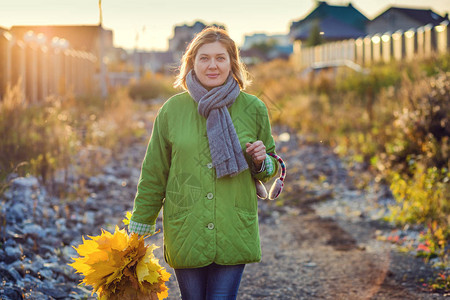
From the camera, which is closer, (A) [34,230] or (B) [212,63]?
(B) [212,63]

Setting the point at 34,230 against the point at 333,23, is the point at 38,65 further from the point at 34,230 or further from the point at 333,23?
the point at 333,23

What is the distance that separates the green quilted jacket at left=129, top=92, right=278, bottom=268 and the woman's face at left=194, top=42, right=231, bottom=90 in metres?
0.14

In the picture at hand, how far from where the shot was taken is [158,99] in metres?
22.5

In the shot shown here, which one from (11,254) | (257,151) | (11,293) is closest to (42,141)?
(11,254)

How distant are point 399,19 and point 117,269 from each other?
148 feet

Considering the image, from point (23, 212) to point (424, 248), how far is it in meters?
3.94

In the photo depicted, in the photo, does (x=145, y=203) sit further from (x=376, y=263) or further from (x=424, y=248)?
(x=424, y=248)

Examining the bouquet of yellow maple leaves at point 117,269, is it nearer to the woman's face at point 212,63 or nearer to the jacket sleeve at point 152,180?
the jacket sleeve at point 152,180

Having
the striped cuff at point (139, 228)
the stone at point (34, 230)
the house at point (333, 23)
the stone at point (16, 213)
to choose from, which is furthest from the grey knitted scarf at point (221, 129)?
the house at point (333, 23)

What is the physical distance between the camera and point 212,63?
2.66 metres

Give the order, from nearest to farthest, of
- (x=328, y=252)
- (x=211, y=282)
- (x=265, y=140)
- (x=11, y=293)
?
(x=211, y=282) < (x=265, y=140) < (x=11, y=293) < (x=328, y=252)

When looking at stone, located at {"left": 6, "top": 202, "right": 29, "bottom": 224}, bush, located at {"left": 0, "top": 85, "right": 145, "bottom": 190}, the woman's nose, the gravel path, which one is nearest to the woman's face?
the woman's nose

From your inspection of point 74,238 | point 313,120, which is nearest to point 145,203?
point 74,238

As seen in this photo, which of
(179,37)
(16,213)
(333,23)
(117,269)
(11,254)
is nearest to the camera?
(117,269)
